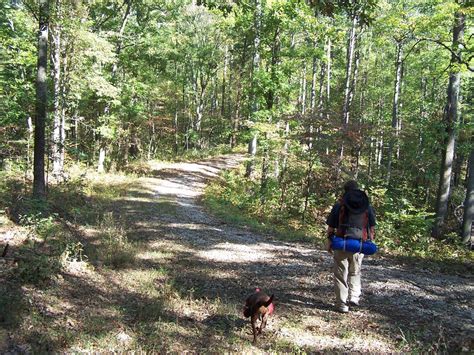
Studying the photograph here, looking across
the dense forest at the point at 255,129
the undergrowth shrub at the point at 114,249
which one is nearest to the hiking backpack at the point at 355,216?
the dense forest at the point at 255,129

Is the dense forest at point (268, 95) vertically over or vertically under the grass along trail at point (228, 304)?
over

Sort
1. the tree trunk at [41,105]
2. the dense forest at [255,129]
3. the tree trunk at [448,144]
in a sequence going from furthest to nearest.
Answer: the tree trunk at [448,144] → the dense forest at [255,129] → the tree trunk at [41,105]

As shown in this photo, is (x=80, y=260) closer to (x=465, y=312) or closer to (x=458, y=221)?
(x=465, y=312)

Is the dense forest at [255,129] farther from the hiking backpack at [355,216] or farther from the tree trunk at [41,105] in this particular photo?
the hiking backpack at [355,216]

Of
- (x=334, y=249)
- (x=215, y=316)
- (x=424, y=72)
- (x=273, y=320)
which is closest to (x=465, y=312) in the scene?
(x=334, y=249)

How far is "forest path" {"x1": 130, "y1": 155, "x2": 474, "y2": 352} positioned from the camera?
195 inches

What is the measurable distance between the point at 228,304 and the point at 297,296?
1.31 meters

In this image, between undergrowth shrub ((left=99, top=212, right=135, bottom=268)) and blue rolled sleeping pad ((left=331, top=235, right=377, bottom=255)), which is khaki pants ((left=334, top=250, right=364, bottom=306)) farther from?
undergrowth shrub ((left=99, top=212, right=135, bottom=268))

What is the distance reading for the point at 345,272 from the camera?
5645 mm

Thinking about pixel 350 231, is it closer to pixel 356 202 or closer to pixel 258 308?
pixel 356 202

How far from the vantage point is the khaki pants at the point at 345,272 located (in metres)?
5.60

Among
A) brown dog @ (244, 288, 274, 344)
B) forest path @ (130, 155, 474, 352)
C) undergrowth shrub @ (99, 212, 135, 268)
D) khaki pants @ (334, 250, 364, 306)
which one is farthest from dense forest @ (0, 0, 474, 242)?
forest path @ (130, 155, 474, 352)

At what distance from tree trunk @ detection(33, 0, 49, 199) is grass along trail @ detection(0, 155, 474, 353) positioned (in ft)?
7.20

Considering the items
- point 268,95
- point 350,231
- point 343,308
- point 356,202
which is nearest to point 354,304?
point 343,308
